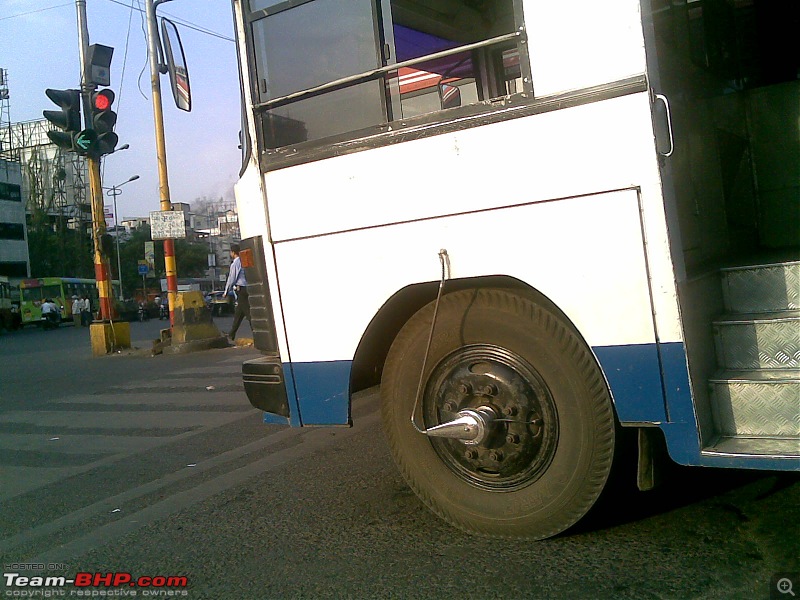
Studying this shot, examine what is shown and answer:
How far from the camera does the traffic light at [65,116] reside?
11723 millimetres

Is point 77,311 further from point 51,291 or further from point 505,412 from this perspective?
point 505,412

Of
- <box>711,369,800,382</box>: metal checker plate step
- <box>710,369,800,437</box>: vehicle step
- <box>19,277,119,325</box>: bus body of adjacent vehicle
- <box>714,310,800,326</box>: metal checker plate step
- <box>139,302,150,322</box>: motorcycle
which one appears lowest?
<box>710,369,800,437</box>: vehicle step

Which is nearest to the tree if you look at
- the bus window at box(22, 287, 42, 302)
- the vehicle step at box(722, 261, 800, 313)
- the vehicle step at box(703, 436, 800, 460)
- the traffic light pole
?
the bus window at box(22, 287, 42, 302)

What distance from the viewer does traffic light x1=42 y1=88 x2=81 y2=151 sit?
38.5 feet

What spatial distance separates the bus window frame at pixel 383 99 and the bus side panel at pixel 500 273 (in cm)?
43

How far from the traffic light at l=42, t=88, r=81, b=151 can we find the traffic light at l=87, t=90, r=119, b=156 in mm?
268

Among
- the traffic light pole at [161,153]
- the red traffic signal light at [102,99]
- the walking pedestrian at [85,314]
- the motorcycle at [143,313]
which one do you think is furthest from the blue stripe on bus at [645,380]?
the motorcycle at [143,313]

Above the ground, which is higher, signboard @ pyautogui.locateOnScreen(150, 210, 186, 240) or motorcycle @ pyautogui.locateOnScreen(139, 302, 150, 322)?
signboard @ pyautogui.locateOnScreen(150, 210, 186, 240)

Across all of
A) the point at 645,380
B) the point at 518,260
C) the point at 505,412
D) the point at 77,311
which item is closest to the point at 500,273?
the point at 518,260

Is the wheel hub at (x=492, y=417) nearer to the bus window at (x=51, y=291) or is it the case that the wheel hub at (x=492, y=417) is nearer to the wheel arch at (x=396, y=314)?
the wheel arch at (x=396, y=314)

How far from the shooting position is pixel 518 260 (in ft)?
10.1

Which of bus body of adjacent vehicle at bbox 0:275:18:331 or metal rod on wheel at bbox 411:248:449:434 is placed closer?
metal rod on wheel at bbox 411:248:449:434

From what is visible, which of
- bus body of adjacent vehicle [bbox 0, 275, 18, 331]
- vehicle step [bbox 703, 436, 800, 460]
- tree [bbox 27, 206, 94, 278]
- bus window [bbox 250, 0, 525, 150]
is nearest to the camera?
vehicle step [bbox 703, 436, 800, 460]

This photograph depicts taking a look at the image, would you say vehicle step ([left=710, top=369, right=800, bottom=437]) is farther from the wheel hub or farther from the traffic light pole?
the traffic light pole
